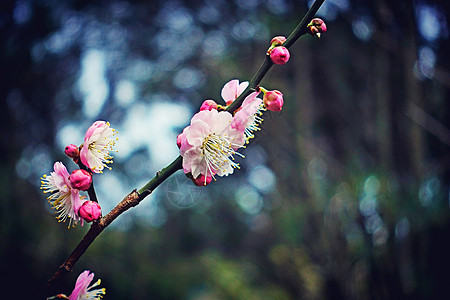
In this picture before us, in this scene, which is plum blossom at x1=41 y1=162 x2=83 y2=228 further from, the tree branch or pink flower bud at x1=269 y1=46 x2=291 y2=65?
pink flower bud at x1=269 y1=46 x2=291 y2=65

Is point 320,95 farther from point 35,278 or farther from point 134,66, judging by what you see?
point 35,278

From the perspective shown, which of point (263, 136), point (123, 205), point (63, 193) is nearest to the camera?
point (123, 205)

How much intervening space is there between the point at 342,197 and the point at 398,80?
1.00m

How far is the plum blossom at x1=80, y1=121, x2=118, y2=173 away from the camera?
1.44 feet

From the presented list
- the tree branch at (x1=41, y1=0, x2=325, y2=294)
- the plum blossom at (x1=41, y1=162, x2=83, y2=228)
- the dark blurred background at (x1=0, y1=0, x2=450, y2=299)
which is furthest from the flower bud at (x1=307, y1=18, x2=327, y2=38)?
the dark blurred background at (x1=0, y1=0, x2=450, y2=299)

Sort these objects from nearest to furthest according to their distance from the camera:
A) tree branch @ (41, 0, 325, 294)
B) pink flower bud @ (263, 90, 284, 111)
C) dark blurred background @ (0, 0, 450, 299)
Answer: tree branch @ (41, 0, 325, 294)
pink flower bud @ (263, 90, 284, 111)
dark blurred background @ (0, 0, 450, 299)

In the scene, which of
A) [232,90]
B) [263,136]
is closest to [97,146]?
[232,90]

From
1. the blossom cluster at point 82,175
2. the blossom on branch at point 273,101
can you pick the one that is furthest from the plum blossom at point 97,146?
the blossom on branch at point 273,101

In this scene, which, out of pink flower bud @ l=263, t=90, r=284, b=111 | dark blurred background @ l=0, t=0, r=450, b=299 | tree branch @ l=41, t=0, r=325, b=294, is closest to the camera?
tree branch @ l=41, t=0, r=325, b=294

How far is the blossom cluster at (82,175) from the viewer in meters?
0.40

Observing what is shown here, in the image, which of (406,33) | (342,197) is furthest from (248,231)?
(406,33)

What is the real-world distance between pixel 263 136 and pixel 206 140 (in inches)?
122

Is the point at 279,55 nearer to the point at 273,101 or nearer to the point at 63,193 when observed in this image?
the point at 273,101

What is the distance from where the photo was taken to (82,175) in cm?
A: 41
